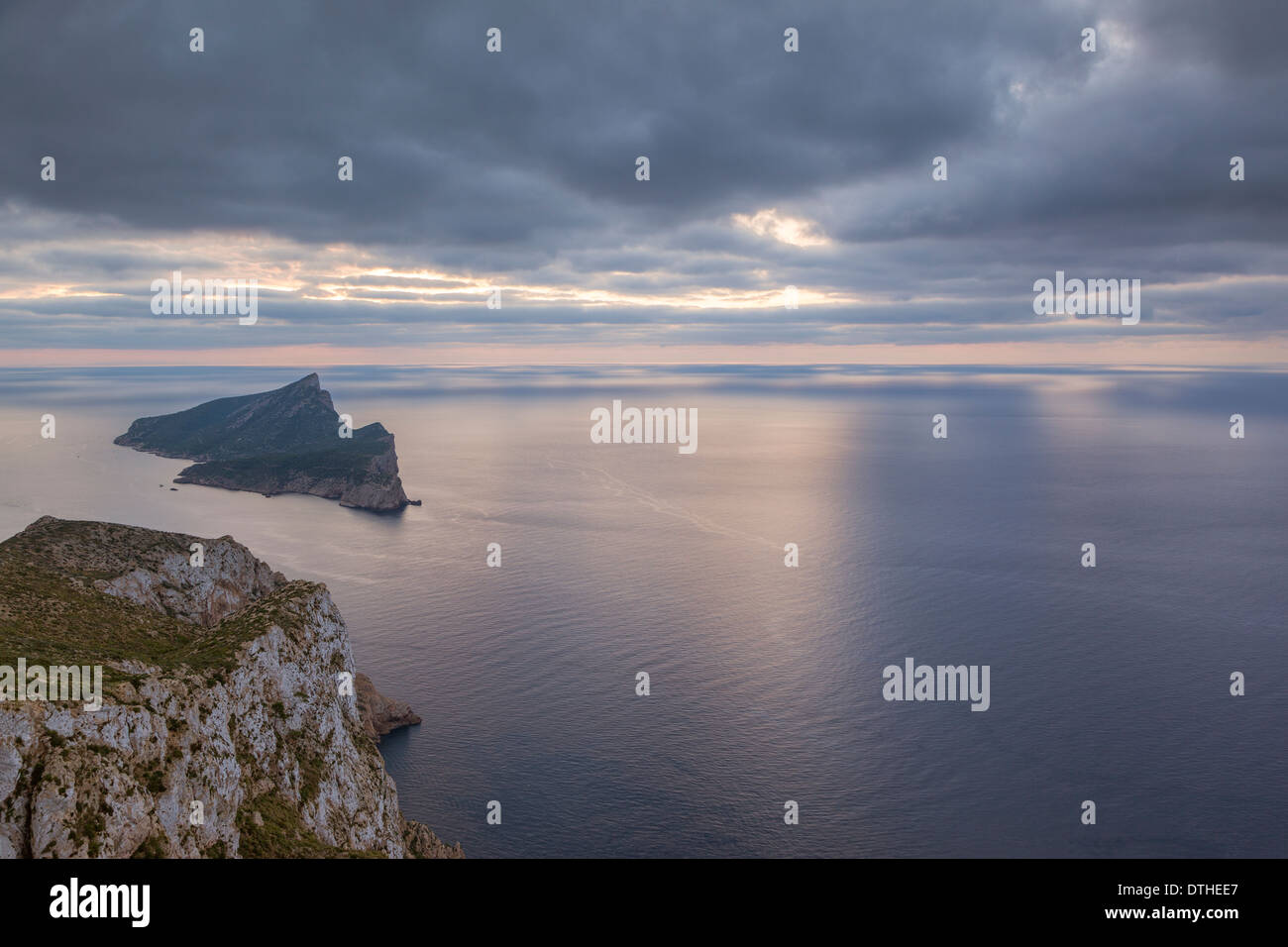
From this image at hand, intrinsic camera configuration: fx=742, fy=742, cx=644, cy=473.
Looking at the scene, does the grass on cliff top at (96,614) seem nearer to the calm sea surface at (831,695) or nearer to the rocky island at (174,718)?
the rocky island at (174,718)

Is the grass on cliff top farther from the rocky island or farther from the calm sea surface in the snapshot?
Result: the calm sea surface

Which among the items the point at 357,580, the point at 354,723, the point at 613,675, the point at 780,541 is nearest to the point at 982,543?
the point at 780,541

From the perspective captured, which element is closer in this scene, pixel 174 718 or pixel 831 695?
pixel 174 718

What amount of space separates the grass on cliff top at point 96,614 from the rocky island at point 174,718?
172 millimetres

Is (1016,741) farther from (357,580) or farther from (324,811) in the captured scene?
(357,580)

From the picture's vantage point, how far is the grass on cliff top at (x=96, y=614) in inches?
1634

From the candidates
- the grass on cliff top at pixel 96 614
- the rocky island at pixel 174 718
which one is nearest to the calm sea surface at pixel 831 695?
the rocky island at pixel 174 718

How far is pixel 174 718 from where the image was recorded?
122 feet

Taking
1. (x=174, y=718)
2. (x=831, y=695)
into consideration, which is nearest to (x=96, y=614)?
(x=174, y=718)

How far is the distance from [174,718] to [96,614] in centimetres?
2125

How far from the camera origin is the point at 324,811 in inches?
1805

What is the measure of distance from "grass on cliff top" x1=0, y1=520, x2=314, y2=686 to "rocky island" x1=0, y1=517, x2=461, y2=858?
6.8 inches

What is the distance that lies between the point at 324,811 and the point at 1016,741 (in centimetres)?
8469

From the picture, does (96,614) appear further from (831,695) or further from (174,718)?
(831,695)
